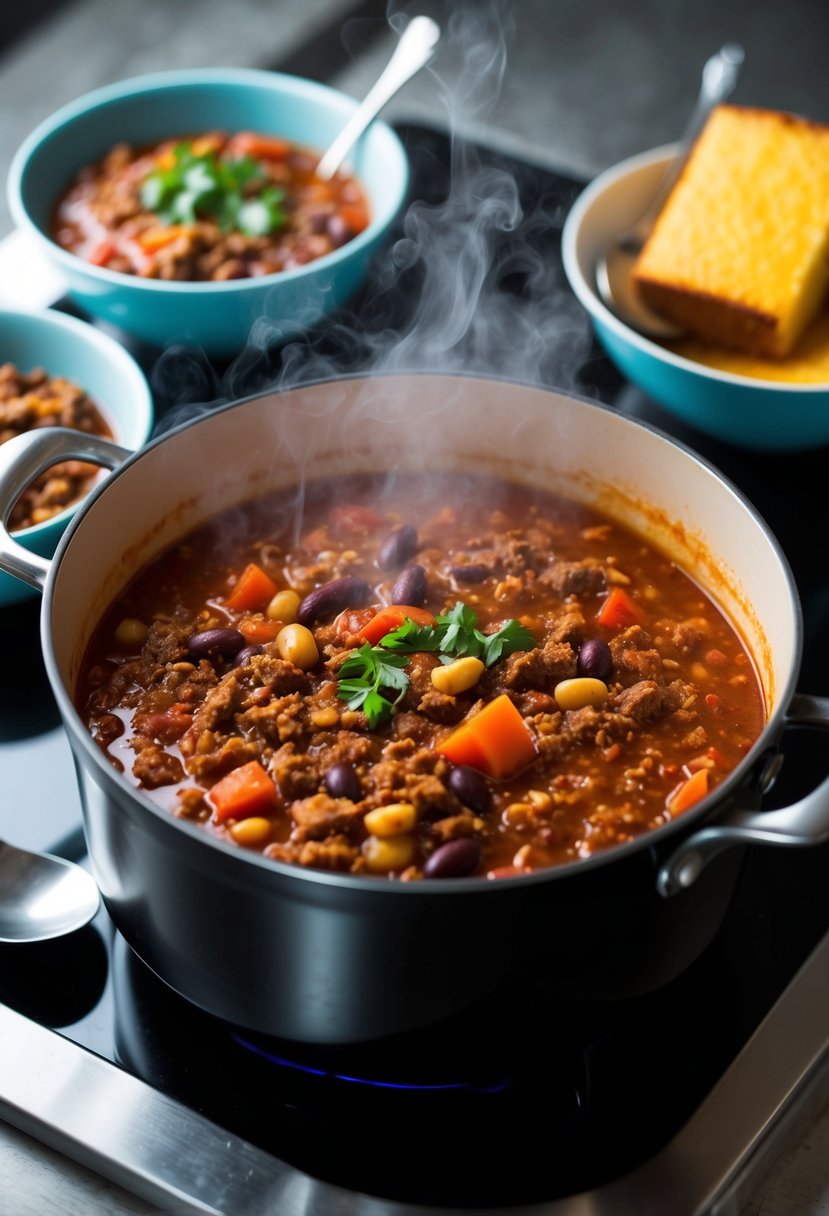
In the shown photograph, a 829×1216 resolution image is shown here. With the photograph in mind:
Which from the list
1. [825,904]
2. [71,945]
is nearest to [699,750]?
[825,904]

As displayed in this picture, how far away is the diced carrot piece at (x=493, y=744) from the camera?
226cm

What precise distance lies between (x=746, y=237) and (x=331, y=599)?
5.59 ft

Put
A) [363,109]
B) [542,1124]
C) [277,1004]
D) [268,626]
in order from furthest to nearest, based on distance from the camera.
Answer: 1. [363,109]
2. [268,626]
3. [542,1124]
4. [277,1004]

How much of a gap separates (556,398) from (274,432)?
1.96 feet

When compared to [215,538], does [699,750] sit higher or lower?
higher

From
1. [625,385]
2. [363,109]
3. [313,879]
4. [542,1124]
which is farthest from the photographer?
[363,109]

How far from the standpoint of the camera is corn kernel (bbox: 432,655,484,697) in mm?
2326

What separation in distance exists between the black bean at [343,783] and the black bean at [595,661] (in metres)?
0.53

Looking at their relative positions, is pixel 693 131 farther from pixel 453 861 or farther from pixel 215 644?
pixel 453 861

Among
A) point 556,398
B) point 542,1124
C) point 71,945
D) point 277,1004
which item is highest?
point 556,398

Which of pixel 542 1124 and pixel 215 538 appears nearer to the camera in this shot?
pixel 542 1124

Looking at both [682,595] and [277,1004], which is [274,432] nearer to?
[682,595]

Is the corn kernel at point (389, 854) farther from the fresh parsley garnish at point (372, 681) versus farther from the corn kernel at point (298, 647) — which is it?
the corn kernel at point (298, 647)

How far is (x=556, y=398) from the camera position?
105 inches
